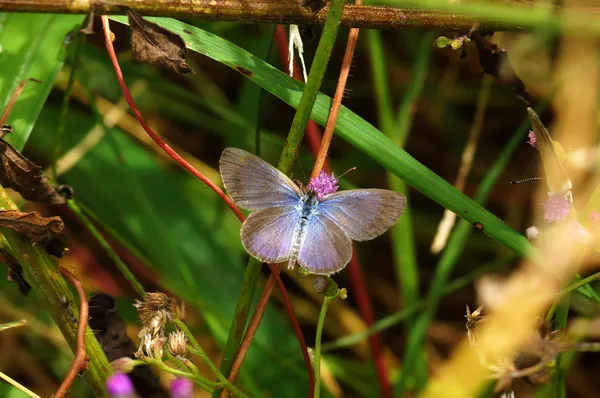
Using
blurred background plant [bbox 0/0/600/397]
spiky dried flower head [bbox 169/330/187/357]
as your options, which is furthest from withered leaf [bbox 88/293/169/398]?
spiky dried flower head [bbox 169/330/187/357]

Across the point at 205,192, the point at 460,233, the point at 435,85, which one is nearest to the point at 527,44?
the point at 435,85

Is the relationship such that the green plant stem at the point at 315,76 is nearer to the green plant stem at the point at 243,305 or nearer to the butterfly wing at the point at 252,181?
the butterfly wing at the point at 252,181

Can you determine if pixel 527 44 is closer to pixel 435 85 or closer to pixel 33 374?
pixel 435 85

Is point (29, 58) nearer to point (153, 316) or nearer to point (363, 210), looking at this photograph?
point (153, 316)

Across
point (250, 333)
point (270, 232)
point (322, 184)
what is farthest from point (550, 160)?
point (250, 333)

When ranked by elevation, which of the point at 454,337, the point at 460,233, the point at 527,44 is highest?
the point at 527,44

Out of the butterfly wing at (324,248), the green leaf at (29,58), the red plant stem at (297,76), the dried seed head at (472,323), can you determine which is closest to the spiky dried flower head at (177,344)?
the butterfly wing at (324,248)
